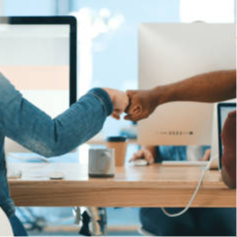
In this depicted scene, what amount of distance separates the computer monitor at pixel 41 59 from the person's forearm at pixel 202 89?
29cm

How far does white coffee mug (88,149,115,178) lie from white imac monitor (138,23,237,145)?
0.32 meters

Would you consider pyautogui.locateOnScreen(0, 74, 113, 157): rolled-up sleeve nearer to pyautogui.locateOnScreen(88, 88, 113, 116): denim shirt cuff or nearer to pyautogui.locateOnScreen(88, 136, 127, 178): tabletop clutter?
pyautogui.locateOnScreen(88, 88, 113, 116): denim shirt cuff

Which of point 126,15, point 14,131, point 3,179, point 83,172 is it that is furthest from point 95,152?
point 126,15

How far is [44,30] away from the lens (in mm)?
1454

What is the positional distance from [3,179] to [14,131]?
19cm

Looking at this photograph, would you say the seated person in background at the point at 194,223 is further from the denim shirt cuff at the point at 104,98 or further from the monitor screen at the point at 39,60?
the denim shirt cuff at the point at 104,98

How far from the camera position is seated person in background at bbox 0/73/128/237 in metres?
0.81

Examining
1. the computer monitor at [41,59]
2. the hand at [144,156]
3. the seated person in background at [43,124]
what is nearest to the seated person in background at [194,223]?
the hand at [144,156]

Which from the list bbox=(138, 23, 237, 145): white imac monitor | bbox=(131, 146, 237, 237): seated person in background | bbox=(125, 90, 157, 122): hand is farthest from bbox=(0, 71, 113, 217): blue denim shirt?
bbox=(131, 146, 237, 237): seated person in background

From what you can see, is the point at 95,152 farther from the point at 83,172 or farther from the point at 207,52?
the point at 207,52

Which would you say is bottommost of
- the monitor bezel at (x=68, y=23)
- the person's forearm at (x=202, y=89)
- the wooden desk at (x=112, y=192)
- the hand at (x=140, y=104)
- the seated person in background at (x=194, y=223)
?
the seated person in background at (x=194, y=223)

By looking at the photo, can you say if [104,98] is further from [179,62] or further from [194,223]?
[194,223]

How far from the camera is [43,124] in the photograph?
2.73ft

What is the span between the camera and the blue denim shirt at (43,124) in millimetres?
812
